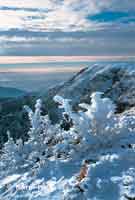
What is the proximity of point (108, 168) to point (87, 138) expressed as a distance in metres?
1.59

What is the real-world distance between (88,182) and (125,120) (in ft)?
11.0

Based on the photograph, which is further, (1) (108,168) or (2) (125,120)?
(2) (125,120)

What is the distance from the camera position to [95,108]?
50.5ft

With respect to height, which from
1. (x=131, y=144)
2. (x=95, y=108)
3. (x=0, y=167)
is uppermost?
(x=95, y=108)

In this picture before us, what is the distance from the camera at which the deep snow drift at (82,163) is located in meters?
13.4

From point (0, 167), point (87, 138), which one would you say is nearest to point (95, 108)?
point (87, 138)

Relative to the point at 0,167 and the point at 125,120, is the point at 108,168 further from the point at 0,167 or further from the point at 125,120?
the point at 0,167

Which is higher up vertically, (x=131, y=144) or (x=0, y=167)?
(x=131, y=144)

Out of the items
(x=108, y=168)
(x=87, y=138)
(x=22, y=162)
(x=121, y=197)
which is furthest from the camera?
(x=22, y=162)

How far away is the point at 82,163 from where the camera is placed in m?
15.0

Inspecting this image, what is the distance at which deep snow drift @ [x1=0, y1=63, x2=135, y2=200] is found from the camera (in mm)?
13430

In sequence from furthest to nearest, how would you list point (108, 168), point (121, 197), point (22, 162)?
point (22, 162) < point (108, 168) < point (121, 197)

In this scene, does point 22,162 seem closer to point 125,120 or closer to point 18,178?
point 18,178

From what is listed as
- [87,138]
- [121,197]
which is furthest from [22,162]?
[121,197]
